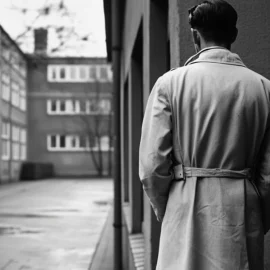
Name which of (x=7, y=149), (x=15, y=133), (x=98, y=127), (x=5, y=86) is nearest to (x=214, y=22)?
(x=5, y=86)

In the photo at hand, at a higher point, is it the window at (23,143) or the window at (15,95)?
the window at (15,95)

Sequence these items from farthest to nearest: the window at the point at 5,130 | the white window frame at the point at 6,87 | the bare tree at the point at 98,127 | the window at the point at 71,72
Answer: the window at the point at 71,72 → the bare tree at the point at 98,127 → the window at the point at 5,130 → the white window frame at the point at 6,87

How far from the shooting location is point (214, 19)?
79.4 inches

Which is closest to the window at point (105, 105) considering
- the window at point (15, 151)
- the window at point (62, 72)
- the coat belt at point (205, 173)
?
the window at point (62, 72)

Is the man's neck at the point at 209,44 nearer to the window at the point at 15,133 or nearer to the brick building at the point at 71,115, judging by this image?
the window at the point at 15,133

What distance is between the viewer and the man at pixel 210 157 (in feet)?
6.29

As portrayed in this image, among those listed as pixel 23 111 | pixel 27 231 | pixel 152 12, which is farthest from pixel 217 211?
pixel 23 111

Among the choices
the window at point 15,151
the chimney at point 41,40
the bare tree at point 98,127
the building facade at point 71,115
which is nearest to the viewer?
the chimney at point 41,40

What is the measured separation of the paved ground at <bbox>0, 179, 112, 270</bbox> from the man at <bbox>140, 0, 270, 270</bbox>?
484cm

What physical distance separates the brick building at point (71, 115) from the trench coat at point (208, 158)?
40327mm

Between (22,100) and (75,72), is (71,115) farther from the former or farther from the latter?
(22,100)

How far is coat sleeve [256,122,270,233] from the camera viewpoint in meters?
2.05

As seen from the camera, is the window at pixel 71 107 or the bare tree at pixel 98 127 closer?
the bare tree at pixel 98 127

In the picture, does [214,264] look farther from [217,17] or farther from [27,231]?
[27,231]
